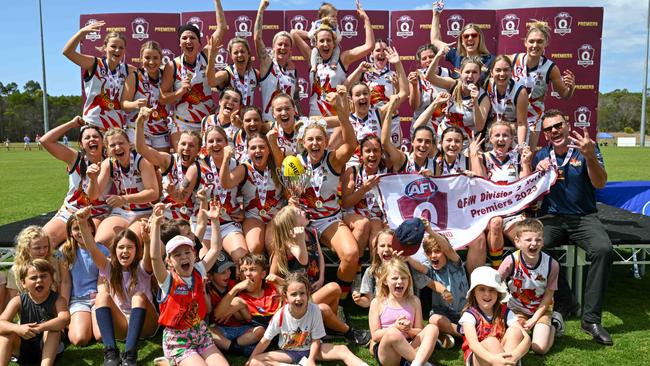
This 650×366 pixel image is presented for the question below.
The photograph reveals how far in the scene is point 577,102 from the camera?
10.8 m

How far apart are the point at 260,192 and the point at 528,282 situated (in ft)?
9.35

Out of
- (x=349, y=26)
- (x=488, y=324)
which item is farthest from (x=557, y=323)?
(x=349, y=26)

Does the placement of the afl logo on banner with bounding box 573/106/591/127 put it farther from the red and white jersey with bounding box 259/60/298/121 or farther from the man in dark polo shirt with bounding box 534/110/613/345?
the red and white jersey with bounding box 259/60/298/121

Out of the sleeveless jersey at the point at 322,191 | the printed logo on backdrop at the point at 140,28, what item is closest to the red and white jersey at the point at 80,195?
the sleeveless jersey at the point at 322,191

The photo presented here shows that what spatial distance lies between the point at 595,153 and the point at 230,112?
4.15 metres

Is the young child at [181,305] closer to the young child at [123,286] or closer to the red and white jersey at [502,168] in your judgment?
the young child at [123,286]

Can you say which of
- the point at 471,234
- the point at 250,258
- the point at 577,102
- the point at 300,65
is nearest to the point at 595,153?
the point at 471,234

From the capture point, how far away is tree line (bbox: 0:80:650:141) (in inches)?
2739

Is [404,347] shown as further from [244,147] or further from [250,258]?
[244,147]

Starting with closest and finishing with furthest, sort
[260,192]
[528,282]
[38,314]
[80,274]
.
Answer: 1. [38,314]
2. [528,282]
3. [80,274]
4. [260,192]

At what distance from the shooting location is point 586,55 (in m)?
10.6

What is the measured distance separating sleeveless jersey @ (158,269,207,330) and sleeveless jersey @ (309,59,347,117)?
3.58 metres

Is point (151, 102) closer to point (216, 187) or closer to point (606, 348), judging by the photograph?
point (216, 187)

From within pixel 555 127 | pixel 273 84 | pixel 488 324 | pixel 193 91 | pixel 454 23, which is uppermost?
pixel 454 23
